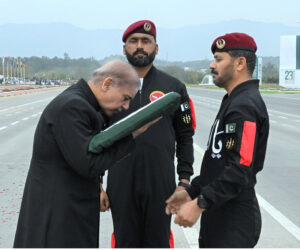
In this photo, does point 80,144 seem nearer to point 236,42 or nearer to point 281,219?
point 236,42

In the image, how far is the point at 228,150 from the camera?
2.80 m

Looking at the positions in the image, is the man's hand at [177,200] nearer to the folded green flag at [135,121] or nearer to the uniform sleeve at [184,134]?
the uniform sleeve at [184,134]

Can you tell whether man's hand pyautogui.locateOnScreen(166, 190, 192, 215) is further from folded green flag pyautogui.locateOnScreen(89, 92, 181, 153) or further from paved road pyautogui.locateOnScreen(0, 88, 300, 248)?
paved road pyautogui.locateOnScreen(0, 88, 300, 248)

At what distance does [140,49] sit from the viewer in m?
3.64

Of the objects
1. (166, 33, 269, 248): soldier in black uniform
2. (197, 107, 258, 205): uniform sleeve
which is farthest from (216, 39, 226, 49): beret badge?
(197, 107, 258, 205): uniform sleeve

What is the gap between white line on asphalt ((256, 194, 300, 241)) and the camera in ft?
17.5

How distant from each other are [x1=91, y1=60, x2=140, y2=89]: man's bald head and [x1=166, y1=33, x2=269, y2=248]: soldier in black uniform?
624 millimetres

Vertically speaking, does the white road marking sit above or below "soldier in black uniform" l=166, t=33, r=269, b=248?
below

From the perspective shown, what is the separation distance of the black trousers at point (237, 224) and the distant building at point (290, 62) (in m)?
83.8

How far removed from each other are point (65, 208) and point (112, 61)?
2.74 ft

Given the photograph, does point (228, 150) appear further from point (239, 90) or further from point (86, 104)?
point (86, 104)

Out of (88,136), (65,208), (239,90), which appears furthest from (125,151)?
(239,90)

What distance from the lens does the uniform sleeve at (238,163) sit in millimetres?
2715

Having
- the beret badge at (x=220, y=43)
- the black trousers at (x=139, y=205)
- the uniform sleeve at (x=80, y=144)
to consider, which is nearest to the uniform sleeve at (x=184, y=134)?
the black trousers at (x=139, y=205)
